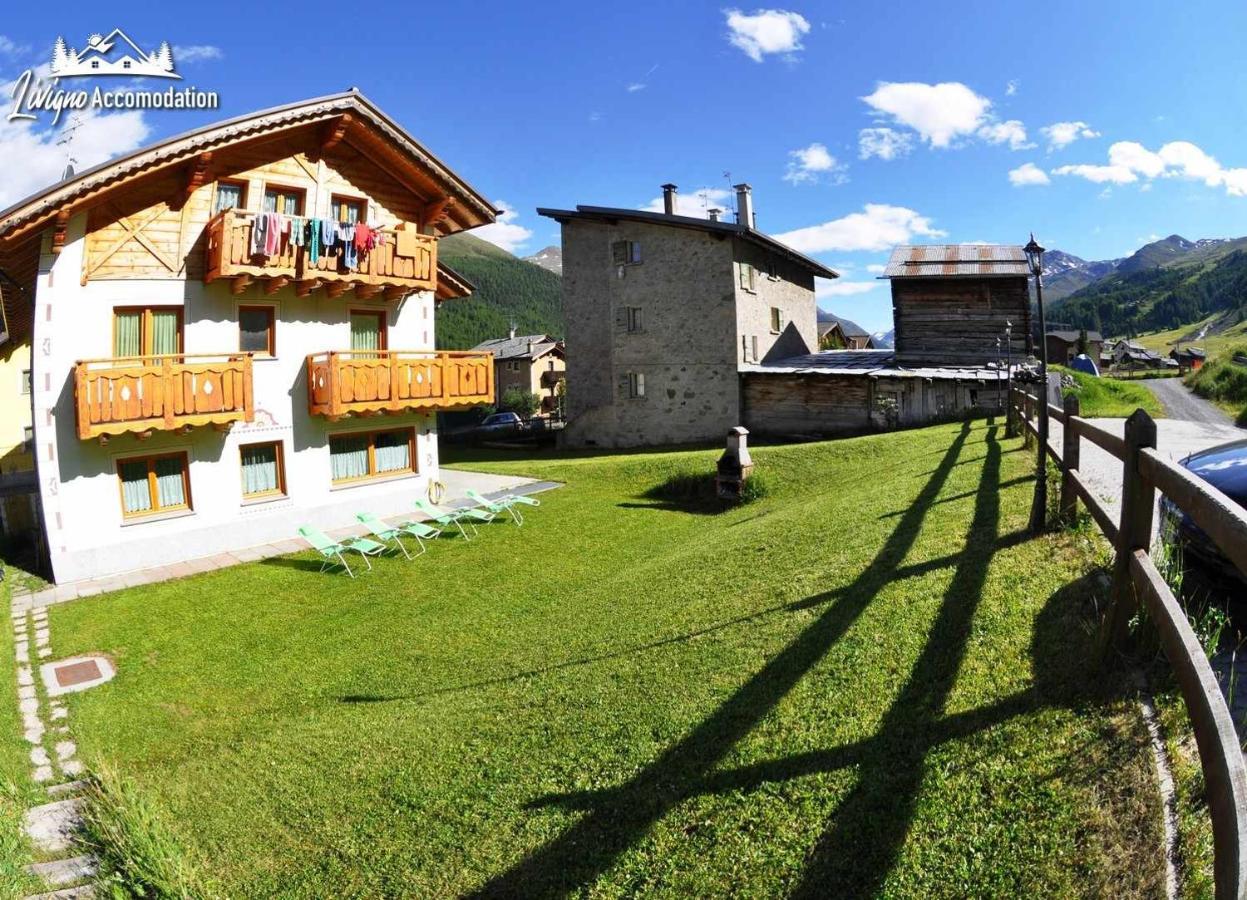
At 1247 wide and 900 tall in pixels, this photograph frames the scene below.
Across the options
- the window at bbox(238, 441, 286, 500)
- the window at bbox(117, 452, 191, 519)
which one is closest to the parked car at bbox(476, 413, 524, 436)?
the window at bbox(238, 441, 286, 500)

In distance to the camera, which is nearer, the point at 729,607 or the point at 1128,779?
the point at 1128,779

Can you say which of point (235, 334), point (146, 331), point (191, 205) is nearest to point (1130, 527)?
point (235, 334)

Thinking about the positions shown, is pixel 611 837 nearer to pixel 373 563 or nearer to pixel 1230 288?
pixel 373 563

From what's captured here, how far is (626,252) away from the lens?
30.7m

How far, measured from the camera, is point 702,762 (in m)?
4.77

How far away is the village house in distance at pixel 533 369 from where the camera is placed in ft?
189

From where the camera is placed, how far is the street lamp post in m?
7.05

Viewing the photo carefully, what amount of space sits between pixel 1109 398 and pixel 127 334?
28.4 m

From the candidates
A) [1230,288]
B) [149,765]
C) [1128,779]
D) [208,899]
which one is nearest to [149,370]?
[149,765]

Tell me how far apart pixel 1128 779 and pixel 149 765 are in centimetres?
808

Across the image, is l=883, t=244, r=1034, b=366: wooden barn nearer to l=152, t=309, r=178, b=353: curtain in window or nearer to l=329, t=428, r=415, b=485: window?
l=329, t=428, r=415, b=485: window

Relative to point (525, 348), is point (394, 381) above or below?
below

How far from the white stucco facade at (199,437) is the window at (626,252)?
13.8m

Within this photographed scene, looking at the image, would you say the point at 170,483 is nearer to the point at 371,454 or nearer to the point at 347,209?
the point at 371,454
